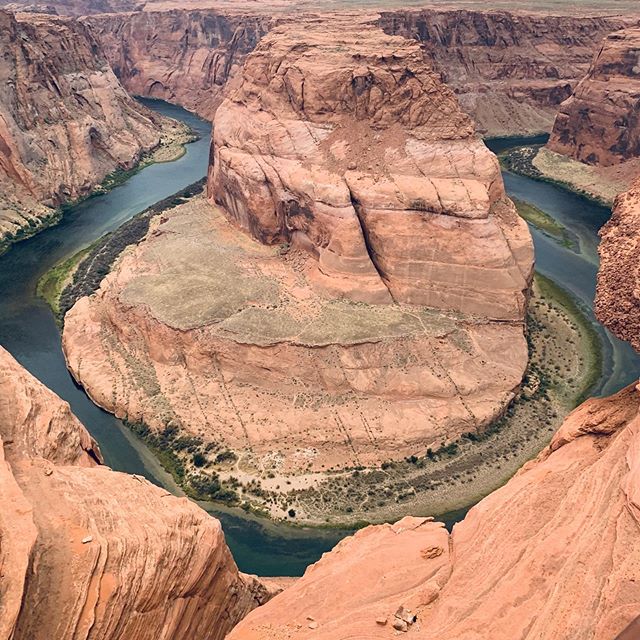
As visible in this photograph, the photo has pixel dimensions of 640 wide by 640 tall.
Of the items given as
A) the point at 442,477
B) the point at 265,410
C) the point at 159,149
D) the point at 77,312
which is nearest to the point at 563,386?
the point at 442,477

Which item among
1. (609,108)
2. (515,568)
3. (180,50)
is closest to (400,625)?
(515,568)

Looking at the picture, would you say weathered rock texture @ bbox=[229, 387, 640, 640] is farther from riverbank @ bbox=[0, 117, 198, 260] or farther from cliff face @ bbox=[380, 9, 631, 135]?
cliff face @ bbox=[380, 9, 631, 135]

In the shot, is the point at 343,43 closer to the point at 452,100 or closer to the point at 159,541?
the point at 452,100

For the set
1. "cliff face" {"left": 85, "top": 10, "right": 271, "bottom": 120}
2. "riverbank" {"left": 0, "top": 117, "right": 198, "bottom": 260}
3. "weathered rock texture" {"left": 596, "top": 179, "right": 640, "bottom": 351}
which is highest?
"cliff face" {"left": 85, "top": 10, "right": 271, "bottom": 120}

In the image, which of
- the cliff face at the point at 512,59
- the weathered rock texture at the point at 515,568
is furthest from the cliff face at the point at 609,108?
the weathered rock texture at the point at 515,568

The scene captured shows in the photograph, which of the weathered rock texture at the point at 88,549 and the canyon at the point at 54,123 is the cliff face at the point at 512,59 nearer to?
the canyon at the point at 54,123

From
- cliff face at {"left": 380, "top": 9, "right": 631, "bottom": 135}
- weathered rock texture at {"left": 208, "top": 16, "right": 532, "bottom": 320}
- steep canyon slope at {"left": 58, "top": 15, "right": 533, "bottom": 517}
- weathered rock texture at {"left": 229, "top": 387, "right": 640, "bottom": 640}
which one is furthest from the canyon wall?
weathered rock texture at {"left": 229, "top": 387, "right": 640, "bottom": 640}
